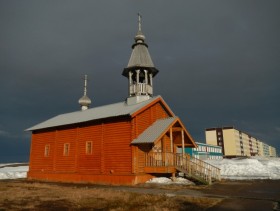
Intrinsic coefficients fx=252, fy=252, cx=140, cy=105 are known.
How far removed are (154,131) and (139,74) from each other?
773cm

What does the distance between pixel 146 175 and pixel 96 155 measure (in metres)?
4.48

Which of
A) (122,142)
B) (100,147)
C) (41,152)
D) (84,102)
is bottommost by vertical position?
(41,152)

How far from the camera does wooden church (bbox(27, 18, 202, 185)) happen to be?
18.6 meters

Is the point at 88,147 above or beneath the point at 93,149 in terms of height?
above

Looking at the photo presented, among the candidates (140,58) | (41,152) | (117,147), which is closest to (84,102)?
(41,152)

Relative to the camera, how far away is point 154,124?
68.1 feet

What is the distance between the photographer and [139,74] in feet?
Answer: 81.5

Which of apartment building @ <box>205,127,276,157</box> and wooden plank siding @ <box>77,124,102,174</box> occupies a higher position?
apartment building @ <box>205,127,276,157</box>

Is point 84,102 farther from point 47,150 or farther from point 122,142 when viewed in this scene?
point 122,142

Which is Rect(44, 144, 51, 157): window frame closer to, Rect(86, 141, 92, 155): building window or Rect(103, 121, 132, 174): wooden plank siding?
Rect(86, 141, 92, 155): building window

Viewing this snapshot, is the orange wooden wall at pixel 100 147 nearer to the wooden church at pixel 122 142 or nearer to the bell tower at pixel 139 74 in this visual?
the wooden church at pixel 122 142

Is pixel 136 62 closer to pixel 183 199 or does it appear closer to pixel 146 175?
pixel 146 175

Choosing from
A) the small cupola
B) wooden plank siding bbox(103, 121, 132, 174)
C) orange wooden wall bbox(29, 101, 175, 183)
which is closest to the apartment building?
the small cupola

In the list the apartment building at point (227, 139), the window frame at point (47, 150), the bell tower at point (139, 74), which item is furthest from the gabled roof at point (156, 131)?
the apartment building at point (227, 139)
